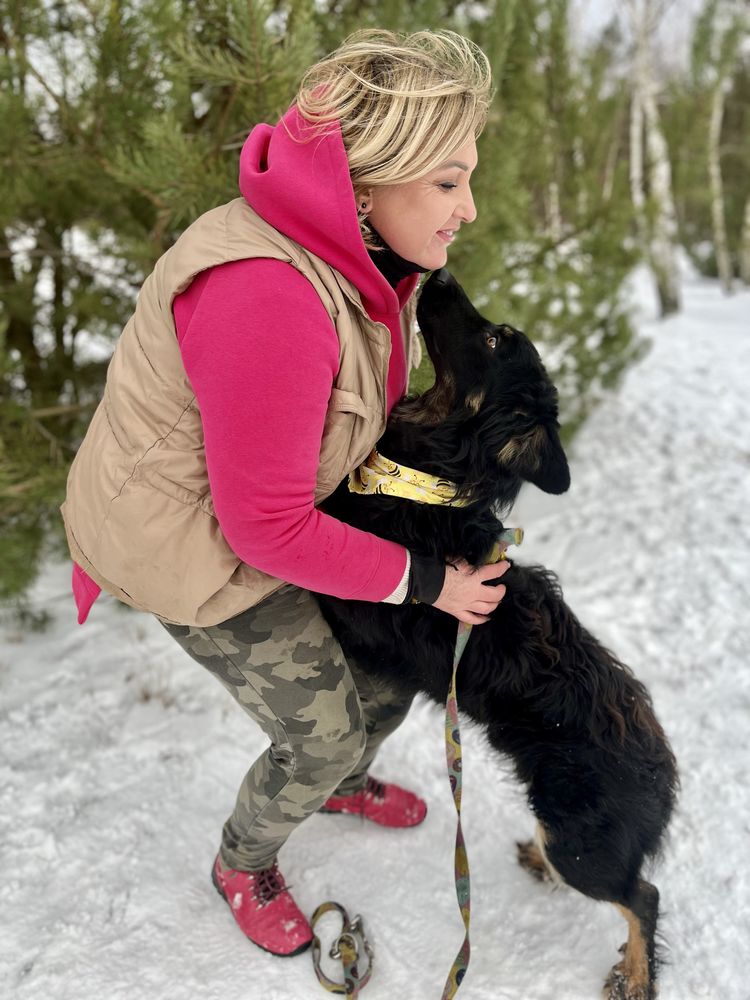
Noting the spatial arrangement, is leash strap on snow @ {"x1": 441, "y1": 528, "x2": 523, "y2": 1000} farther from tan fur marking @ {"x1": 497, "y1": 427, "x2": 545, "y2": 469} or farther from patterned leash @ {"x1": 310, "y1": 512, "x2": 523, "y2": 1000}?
tan fur marking @ {"x1": 497, "y1": 427, "x2": 545, "y2": 469}

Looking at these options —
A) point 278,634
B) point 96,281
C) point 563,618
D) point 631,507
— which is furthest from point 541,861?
point 96,281

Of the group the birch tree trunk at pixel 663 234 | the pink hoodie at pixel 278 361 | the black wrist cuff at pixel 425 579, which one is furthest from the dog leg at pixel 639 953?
the birch tree trunk at pixel 663 234

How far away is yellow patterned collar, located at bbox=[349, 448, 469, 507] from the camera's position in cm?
176

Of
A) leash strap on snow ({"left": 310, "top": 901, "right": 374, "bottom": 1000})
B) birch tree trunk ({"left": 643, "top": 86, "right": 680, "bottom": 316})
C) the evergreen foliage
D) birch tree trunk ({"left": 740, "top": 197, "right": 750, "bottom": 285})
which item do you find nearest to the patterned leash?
leash strap on snow ({"left": 310, "top": 901, "right": 374, "bottom": 1000})

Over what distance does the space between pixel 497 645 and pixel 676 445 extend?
4.18 m

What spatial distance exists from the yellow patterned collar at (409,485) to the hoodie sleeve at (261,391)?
0.36 metres

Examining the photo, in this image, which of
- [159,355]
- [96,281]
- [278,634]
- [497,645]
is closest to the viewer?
[159,355]

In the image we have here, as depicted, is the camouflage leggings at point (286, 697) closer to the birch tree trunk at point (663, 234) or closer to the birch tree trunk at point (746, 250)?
the birch tree trunk at point (663, 234)

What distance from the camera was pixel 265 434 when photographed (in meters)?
1.31

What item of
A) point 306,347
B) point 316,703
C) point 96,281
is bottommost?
point 316,703

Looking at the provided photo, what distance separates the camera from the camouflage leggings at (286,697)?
5.74 ft

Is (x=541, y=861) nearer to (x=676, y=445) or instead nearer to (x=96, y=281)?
(x=96, y=281)

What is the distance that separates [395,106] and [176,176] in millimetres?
1194

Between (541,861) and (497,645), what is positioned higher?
(497,645)
